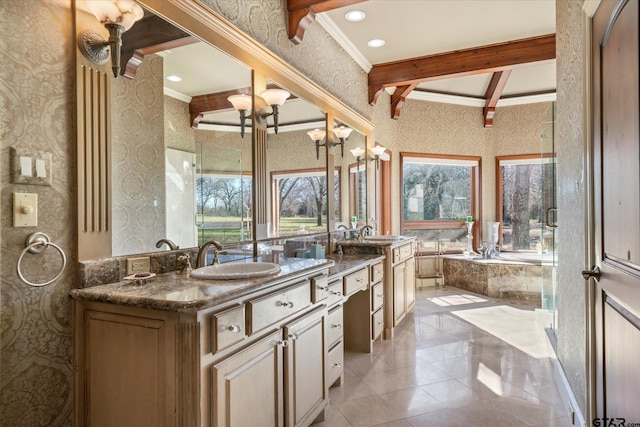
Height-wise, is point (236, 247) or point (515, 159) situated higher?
point (515, 159)

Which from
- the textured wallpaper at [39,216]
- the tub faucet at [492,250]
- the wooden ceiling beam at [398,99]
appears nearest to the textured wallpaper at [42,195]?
the textured wallpaper at [39,216]

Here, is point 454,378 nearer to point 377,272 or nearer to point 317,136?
point 377,272

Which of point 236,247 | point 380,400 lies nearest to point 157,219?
point 236,247

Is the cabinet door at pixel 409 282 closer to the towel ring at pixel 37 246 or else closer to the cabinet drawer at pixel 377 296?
the cabinet drawer at pixel 377 296

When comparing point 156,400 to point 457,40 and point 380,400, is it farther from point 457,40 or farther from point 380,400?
point 457,40

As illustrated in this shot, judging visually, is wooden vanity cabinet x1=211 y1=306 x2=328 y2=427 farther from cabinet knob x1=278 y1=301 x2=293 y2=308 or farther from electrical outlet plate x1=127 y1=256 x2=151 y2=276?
electrical outlet plate x1=127 y1=256 x2=151 y2=276

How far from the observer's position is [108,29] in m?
1.39

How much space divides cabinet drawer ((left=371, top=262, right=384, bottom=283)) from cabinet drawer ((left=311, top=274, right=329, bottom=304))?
1114 mm

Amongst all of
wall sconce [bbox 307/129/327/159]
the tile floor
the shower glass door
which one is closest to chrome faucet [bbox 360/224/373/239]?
the tile floor

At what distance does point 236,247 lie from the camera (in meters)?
2.23

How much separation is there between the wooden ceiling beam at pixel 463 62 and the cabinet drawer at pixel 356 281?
2593 mm

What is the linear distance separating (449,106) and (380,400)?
502cm

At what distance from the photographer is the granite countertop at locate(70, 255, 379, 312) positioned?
1.18 meters

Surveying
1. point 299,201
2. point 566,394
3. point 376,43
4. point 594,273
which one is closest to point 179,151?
point 299,201
